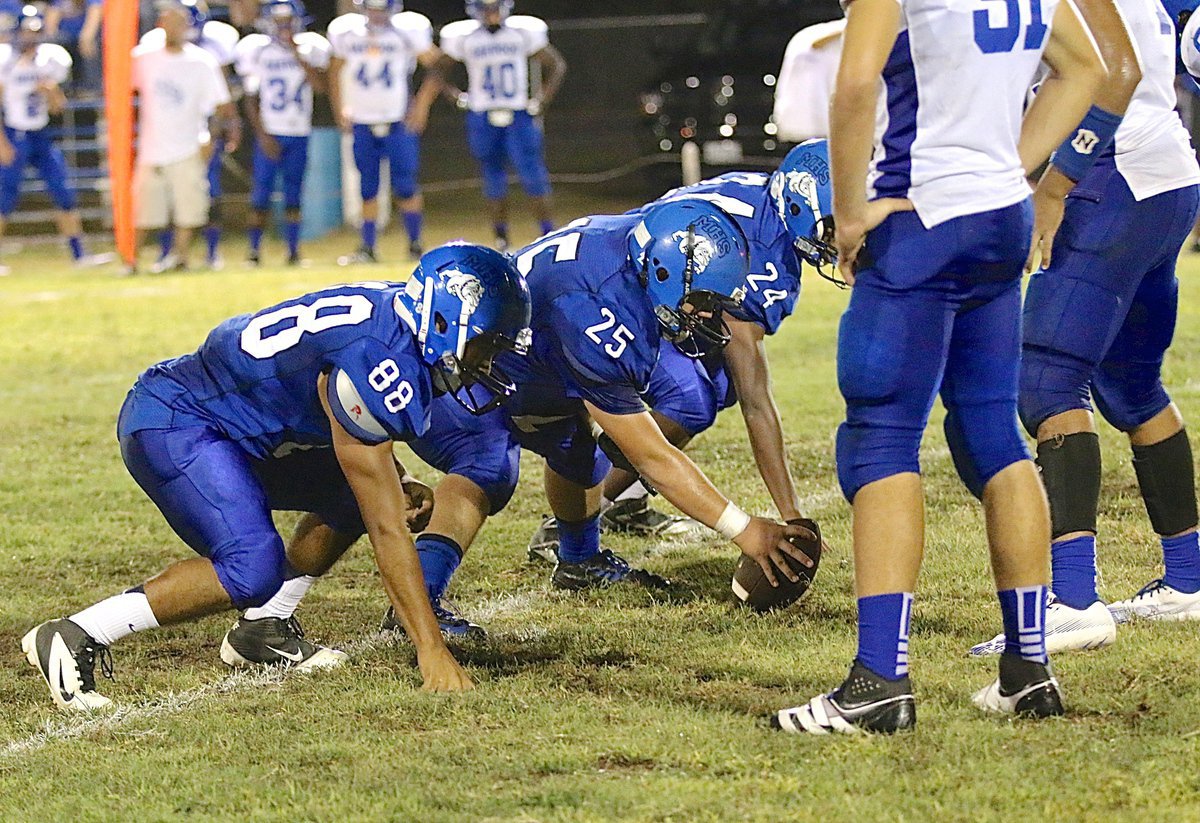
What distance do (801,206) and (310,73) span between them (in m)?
10.8

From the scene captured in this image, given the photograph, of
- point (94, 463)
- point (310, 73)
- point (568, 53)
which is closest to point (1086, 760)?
point (94, 463)

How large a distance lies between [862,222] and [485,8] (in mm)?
11560

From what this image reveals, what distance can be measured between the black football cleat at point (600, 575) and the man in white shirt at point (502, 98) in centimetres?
912

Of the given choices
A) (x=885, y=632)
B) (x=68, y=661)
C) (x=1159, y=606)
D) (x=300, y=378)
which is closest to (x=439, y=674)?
(x=300, y=378)

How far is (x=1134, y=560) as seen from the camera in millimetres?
4715

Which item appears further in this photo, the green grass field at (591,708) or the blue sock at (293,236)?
the blue sock at (293,236)

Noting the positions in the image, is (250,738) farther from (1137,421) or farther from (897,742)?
(1137,421)

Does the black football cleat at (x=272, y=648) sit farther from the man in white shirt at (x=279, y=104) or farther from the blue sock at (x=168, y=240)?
the blue sock at (x=168, y=240)

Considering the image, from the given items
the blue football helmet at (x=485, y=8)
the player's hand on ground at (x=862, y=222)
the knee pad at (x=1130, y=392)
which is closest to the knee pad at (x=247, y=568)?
the player's hand on ground at (x=862, y=222)

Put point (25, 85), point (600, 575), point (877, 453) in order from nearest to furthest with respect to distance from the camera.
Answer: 1. point (877, 453)
2. point (600, 575)
3. point (25, 85)

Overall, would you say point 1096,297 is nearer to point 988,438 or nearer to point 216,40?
point 988,438

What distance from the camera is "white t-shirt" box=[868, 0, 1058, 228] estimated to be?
304cm

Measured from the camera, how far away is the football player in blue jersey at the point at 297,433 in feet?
12.0

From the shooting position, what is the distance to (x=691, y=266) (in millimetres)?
3822
